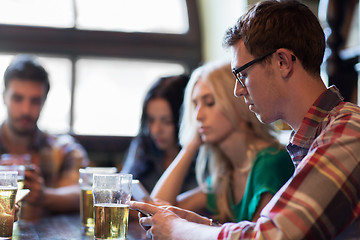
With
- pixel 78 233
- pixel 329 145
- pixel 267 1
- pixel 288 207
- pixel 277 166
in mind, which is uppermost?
pixel 267 1

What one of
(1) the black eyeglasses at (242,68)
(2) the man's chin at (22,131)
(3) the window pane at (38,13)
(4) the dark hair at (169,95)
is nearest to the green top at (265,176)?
(1) the black eyeglasses at (242,68)

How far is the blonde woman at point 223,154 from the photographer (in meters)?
1.86

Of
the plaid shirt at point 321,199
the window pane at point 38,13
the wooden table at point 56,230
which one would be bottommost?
the wooden table at point 56,230

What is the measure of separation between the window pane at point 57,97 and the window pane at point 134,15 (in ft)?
1.14

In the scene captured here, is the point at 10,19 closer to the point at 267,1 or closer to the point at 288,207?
the point at 267,1

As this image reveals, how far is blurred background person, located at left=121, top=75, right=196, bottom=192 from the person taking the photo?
2.67m

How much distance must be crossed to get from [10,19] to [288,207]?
311 cm

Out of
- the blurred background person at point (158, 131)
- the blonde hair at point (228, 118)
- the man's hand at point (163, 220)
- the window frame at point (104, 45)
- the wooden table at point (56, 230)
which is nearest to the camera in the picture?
the man's hand at point (163, 220)

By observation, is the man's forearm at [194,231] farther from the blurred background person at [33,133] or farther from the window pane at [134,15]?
the window pane at [134,15]

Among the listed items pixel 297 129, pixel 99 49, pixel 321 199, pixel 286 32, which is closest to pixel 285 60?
pixel 286 32

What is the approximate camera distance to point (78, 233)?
1.50m

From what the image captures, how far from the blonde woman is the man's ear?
67 cm

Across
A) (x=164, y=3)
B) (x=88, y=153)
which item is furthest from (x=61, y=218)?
(x=164, y=3)

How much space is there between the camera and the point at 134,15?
3840mm
